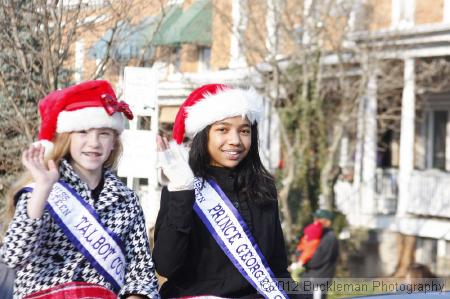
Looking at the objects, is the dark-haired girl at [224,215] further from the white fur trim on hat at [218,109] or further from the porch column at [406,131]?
the porch column at [406,131]

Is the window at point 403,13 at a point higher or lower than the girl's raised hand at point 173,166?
higher

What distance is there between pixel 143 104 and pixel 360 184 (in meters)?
11.7

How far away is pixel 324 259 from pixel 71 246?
6879mm

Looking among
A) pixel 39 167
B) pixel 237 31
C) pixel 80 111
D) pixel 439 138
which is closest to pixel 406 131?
pixel 439 138

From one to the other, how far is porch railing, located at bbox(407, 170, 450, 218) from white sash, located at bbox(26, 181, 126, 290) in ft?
42.0

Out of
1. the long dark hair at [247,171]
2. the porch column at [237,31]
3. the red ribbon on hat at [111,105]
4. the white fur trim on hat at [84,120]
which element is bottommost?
the long dark hair at [247,171]

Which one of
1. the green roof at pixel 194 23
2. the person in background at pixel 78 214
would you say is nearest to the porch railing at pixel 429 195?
the green roof at pixel 194 23

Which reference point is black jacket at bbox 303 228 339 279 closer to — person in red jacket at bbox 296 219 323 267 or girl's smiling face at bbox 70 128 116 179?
person in red jacket at bbox 296 219 323 267

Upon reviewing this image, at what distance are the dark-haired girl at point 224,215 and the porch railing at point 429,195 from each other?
39.7ft

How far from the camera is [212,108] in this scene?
3.97m

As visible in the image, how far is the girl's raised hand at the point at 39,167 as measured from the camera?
10.2 ft

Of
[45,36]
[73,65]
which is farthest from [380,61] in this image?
[45,36]

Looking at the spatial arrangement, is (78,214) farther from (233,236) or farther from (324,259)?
(324,259)

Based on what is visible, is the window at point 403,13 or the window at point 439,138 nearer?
the window at point 403,13
